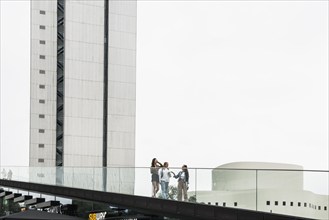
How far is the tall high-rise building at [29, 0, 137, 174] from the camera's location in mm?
49969

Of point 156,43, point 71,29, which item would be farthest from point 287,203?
point 156,43

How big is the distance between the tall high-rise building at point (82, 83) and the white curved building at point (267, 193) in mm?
37619

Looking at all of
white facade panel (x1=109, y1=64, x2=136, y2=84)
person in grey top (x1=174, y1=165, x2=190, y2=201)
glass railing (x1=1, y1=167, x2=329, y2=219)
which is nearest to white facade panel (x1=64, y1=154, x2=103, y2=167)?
white facade panel (x1=109, y1=64, x2=136, y2=84)

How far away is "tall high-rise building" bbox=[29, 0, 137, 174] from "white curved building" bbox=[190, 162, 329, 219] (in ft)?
123

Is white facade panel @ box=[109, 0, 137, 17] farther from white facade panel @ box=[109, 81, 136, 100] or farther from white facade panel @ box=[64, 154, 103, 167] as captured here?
white facade panel @ box=[64, 154, 103, 167]

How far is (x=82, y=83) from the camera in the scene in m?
50.6

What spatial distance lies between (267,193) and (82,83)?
40279 mm

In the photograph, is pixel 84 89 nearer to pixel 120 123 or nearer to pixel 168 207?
pixel 120 123

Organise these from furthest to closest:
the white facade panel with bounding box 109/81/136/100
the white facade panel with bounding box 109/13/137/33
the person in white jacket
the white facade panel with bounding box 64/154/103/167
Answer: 1. the white facade panel with bounding box 109/13/137/33
2. the white facade panel with bounding box 109/81/136/100
3. the white facade panel with bounding box 64/154/103/167
4. the person in white jacket

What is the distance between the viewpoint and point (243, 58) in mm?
96438

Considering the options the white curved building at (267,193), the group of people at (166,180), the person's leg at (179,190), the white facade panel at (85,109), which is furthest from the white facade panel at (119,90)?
the white curved building at (267,193)

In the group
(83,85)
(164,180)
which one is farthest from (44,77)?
(164,180)

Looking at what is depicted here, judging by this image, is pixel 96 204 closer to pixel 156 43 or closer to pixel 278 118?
pixel 156 43

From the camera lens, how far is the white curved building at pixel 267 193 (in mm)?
10305
